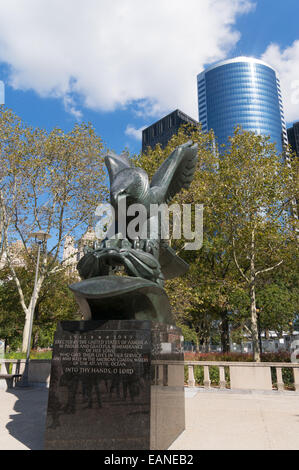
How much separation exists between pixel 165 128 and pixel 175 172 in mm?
89057

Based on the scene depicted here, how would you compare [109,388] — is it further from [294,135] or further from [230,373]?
[294,135]

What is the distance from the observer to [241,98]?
98.8 m

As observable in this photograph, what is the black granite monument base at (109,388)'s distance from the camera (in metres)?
4.16

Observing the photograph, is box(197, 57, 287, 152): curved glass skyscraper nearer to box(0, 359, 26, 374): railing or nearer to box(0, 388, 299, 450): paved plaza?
box(0, 359, 26, 374): railing

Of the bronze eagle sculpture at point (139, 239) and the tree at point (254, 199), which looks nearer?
the bronze eagle sculpture at point (139, 239)

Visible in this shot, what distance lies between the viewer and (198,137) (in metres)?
19.8

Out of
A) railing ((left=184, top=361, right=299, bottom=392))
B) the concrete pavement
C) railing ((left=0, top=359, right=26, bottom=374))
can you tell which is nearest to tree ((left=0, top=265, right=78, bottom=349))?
railing ((left=0, top=359, right=26, bottom=374))

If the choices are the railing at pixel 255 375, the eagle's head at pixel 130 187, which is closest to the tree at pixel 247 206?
the railing at pixel 255 375

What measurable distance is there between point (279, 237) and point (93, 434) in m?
14.8

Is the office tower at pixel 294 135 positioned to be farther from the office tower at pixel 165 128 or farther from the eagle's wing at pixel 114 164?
the eagle's wing at pixel 114 164

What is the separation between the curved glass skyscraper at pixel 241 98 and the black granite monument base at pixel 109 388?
311 feet

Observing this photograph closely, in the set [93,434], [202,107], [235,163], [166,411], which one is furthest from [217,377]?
[202,107]

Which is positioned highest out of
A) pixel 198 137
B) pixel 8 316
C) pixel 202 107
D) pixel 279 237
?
pixel 202 107
